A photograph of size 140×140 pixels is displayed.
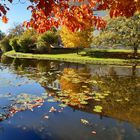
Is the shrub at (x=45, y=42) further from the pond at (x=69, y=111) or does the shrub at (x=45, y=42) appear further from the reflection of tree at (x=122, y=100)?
the pond at (x=69, y=111)

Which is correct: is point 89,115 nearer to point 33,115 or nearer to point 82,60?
point 33,115

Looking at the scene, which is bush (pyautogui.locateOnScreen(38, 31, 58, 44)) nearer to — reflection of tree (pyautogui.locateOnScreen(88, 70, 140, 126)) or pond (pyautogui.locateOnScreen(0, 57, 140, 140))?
reflection of tree (pyautogui.locateOnScreen(88, 70, 140, 126))

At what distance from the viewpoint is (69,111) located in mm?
10969

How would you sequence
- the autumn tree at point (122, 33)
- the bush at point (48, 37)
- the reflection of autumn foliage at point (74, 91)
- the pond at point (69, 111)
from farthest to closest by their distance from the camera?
the bush at point (48, 37)
the autumn tree at point (122, 33)
the reflection of autumn foliage at point (74, 91)
the pond at point (69, 111)

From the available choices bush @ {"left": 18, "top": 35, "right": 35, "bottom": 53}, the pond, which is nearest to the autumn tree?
bush @ {"left": 18, "top": 35, "right": 35, "bottom": 53}

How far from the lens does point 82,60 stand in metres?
32.6

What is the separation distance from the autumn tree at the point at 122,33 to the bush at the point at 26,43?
45.4 ft

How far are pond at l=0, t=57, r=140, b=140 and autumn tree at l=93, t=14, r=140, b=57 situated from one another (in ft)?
54.0

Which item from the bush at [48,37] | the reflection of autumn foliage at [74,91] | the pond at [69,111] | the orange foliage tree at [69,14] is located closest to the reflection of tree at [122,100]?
the pond at [69,111]

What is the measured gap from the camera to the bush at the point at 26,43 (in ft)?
151

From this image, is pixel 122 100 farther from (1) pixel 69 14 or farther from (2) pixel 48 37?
(2) pixel 48 37

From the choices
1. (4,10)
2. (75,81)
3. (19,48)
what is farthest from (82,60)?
(4,10)

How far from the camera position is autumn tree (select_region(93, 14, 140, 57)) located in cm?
3231

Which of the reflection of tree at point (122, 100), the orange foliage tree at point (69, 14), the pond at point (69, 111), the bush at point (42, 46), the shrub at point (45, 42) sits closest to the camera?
the orange foliage tree at point (69, 14)
